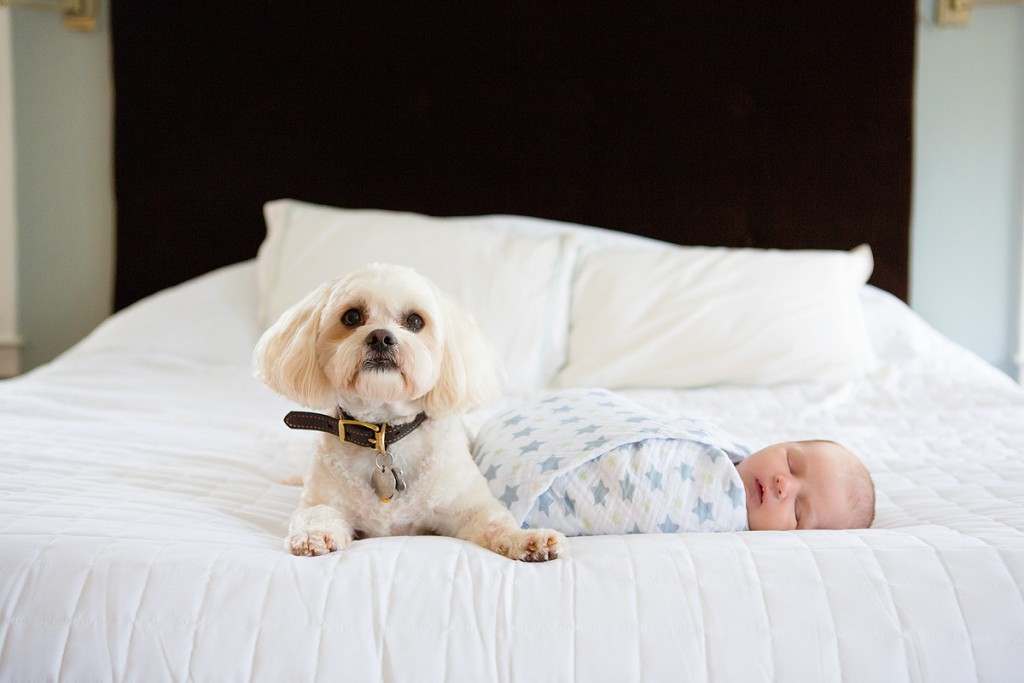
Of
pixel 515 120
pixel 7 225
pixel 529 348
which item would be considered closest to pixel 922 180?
pixel 515 120

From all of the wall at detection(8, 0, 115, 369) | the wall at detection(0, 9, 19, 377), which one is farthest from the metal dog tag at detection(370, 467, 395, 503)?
the wall at detection(0, 9, 19, 377)

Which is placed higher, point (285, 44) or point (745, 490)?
point (285, 44)

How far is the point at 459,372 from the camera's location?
113 cm

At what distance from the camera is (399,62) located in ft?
9.02

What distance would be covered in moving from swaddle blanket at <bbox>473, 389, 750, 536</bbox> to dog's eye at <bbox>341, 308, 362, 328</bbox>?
285 mm

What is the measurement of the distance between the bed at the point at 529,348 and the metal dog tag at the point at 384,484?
99mm

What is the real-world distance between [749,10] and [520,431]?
193cm

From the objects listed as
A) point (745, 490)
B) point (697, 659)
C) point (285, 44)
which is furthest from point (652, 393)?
point (285, 44)

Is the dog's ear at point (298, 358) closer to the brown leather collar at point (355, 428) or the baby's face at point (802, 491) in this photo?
the brown leather collar at point (355, 428)

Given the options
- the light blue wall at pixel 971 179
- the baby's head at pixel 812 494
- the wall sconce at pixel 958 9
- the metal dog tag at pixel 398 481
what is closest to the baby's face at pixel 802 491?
the baby's head at pixel 812 494

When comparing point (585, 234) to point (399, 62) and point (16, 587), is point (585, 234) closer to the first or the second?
point (399, 62)

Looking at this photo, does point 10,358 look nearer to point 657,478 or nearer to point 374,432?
point 374,432

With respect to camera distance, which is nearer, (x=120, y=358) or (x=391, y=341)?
(x=391, y=341)

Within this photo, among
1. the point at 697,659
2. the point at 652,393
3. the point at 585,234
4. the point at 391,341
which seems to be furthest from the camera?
the point at 585,234
